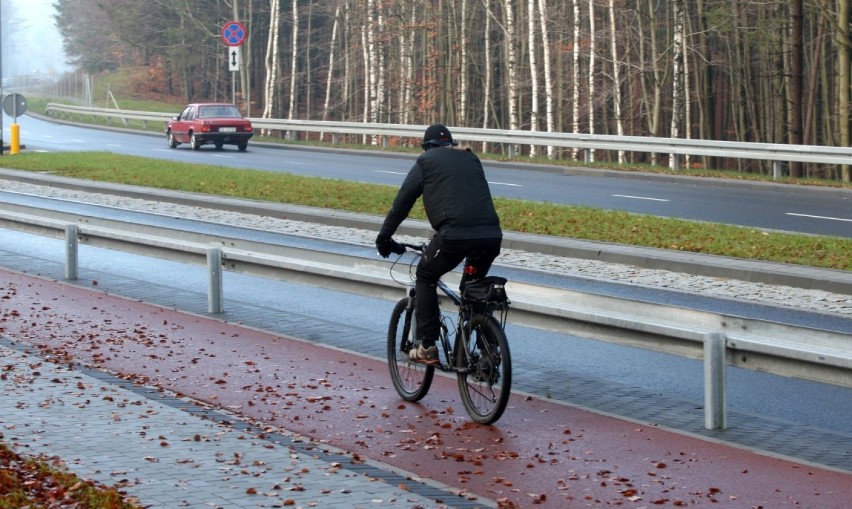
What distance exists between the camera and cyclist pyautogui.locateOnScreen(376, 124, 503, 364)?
24.3 feet

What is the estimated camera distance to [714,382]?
7.24 metres

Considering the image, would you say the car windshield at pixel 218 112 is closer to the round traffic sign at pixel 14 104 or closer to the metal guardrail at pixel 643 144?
the metal guardrail at pixel 643 144

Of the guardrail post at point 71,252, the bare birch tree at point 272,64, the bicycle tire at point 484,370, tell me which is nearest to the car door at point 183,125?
the bare birch tree at point 272,64

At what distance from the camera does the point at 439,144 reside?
765 cm

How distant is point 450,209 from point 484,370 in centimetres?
95

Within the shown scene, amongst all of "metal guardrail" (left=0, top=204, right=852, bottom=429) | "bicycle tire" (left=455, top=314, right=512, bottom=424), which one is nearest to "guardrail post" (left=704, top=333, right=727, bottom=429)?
"metal guardrail" (left=0, top=204, right=852, bottom=429)

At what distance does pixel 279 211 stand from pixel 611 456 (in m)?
14.9

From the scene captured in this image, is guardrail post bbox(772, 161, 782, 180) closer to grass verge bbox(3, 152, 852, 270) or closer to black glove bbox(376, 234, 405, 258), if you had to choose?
grass verge bbox(3, 152, 852, 270)

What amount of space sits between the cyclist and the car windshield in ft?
111

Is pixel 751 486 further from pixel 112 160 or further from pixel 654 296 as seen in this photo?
pixel 112 160

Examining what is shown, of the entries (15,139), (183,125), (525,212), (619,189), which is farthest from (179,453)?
(183,125)

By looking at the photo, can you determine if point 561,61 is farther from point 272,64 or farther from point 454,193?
point 454,193

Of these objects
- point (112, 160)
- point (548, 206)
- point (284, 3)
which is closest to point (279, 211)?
point (548, 206)

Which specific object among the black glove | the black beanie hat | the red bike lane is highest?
the black beanie hat
